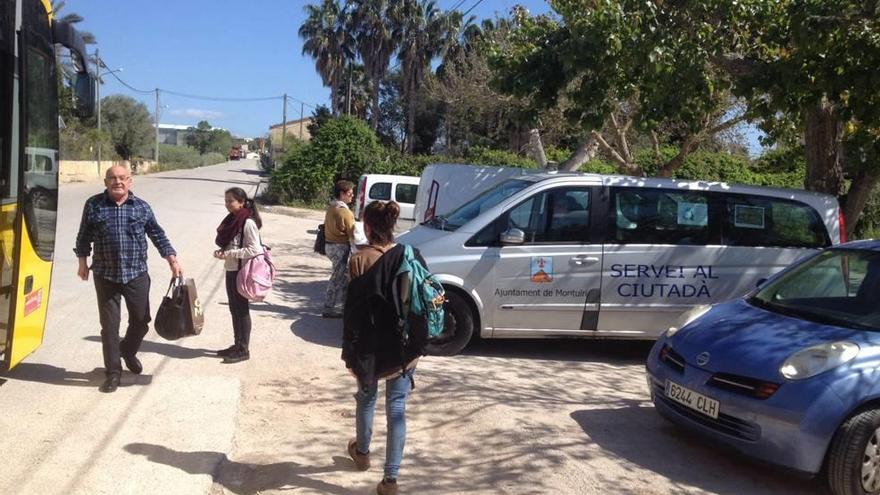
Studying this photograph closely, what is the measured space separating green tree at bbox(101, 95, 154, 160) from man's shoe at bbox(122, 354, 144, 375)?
6515cm

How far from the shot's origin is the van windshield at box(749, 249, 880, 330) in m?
5.15

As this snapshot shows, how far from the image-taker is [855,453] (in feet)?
14.4

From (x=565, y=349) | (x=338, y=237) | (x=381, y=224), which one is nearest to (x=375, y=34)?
(x=338, y=237)

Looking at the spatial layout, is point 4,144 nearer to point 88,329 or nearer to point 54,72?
point 54,72

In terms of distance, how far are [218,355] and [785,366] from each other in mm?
4758

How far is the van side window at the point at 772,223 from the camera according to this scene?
7793mm

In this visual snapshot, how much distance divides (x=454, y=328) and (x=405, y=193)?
13.9m

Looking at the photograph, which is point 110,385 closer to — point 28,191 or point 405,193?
point 28,191

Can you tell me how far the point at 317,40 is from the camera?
161 feet

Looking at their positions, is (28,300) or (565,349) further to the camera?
(565,349)

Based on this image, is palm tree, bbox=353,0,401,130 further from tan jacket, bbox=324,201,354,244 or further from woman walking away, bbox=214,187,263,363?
woman walking away, bbox=214,187,263,363

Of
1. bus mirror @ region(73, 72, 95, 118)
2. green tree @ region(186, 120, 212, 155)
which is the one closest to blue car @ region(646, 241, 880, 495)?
bus mirror @ region(73, 72, 95, 118)

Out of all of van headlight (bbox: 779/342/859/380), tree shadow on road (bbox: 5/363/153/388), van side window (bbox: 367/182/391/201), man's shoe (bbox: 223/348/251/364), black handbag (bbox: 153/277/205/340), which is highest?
van side window (bbox: 367/182/391/201)

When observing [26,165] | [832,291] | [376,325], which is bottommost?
[376,325]
